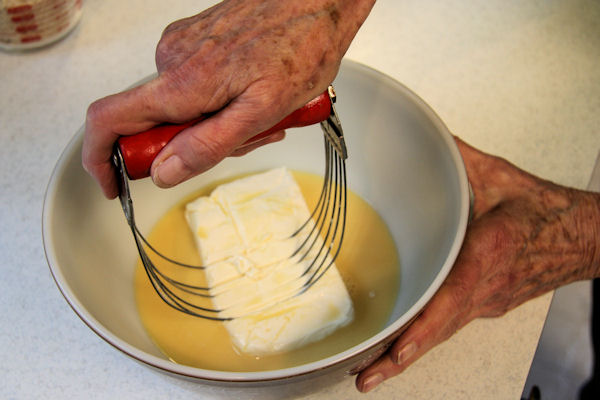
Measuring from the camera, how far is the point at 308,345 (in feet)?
2.50

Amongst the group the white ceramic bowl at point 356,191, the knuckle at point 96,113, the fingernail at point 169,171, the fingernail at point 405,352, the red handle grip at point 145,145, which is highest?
the knuckle at point 96,113

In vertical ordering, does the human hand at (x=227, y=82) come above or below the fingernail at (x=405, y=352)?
above

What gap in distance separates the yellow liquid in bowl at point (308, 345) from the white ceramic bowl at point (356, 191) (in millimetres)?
18

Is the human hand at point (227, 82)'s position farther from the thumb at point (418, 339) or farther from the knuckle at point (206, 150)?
the thumb at point (418, 339)

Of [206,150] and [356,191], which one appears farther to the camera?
[356,191]

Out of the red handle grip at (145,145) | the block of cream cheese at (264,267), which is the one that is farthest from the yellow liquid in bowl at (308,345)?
the red handle grip at (145,145)

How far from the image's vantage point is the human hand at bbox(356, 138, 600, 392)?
0.70 meters

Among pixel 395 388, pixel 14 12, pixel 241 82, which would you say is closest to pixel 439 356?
pixel 395 388

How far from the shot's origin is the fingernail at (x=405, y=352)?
683mm

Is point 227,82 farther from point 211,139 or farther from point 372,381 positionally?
point 372,381

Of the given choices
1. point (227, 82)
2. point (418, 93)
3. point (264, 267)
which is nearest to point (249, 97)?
point (227, 82)

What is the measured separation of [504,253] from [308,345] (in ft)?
0.94

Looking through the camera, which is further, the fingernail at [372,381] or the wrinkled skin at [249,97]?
the fingernail at [372,381]

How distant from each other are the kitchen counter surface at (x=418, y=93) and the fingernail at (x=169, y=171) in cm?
26
